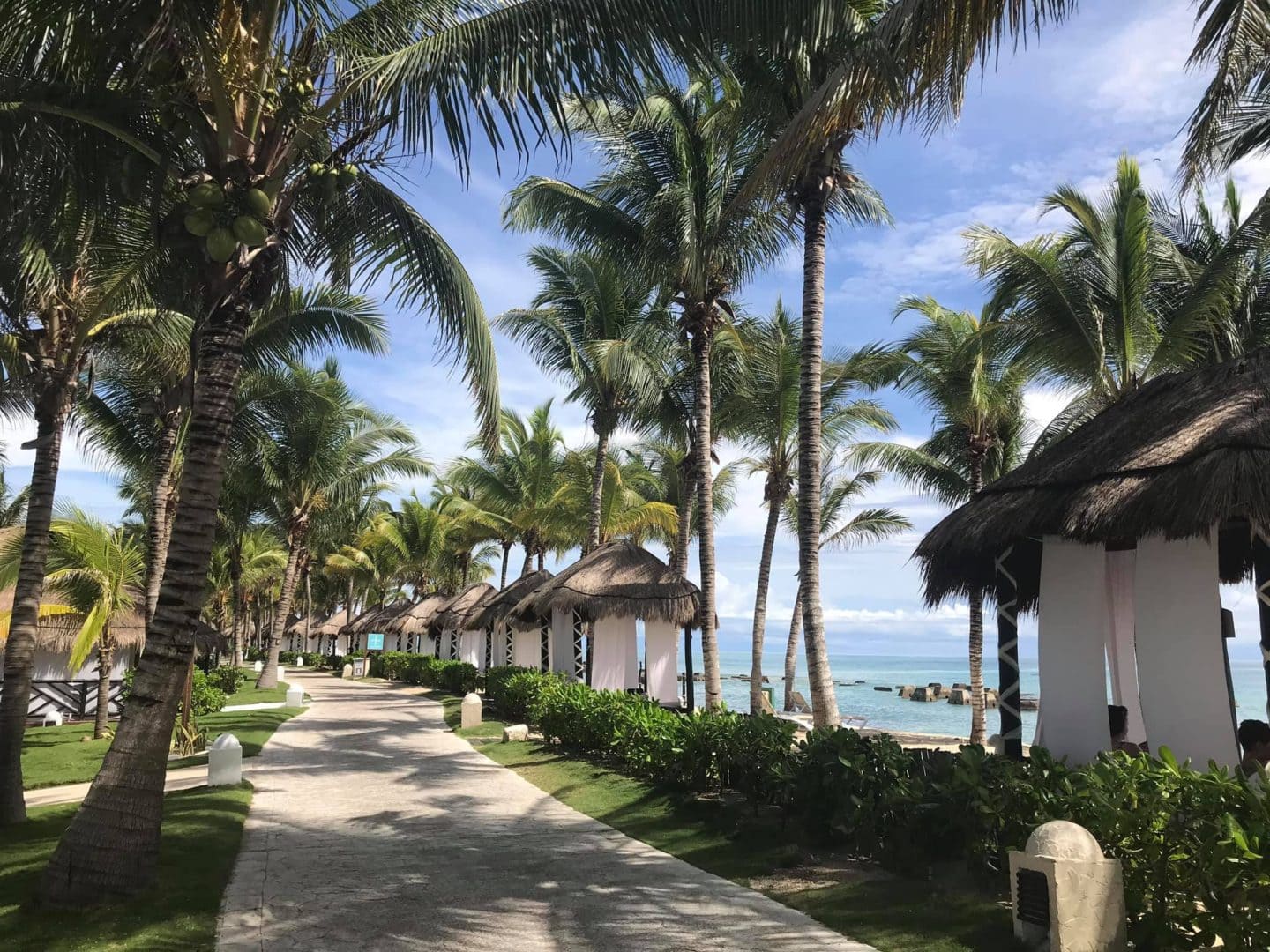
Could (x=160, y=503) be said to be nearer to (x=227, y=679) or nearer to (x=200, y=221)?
(x=200, y=221)

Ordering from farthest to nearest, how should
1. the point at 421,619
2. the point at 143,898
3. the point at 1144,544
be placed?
the point at 421,619 → the point at 1144,544 → the point at 143,898

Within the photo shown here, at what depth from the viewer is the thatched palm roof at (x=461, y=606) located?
31516 mm

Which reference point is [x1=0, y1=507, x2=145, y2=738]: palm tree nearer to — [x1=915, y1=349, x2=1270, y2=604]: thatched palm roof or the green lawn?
the green lawn

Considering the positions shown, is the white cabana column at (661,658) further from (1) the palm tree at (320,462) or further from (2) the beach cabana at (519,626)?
(1) the palm tree at (320,462)

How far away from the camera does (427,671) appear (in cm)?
3250

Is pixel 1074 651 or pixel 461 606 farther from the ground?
pixel 461 606

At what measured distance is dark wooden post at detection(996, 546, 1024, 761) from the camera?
8844 mm

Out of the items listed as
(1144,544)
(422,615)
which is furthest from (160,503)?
(422,615)

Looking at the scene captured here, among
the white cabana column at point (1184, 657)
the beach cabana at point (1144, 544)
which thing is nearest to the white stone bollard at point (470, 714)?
the beach cabana at point (1144, 544)

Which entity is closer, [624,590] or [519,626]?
[624,590]

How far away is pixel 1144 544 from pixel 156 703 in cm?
771

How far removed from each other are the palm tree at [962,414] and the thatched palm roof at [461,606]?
48.9ft

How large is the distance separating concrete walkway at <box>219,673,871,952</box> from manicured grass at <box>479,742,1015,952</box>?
0.22m

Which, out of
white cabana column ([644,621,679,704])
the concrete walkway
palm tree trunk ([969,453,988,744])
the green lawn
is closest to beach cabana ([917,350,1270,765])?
the concrete walkway
